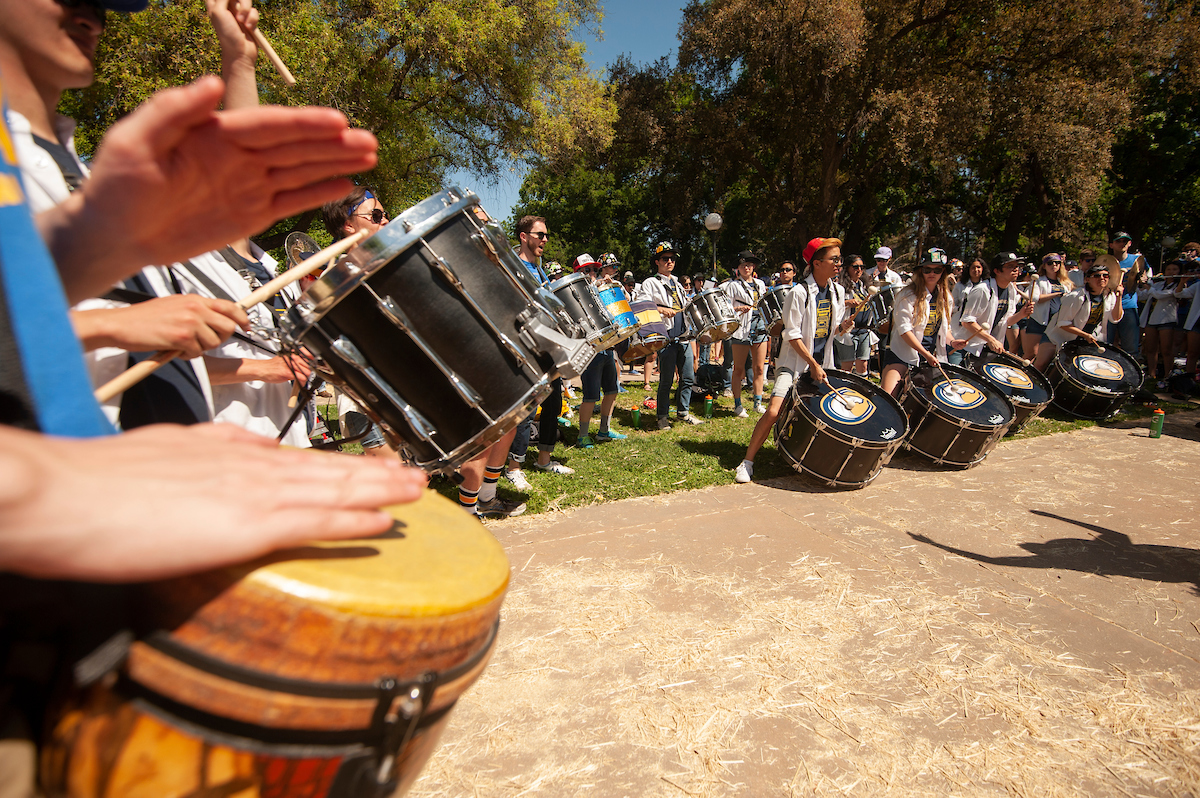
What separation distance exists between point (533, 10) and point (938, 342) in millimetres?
11679

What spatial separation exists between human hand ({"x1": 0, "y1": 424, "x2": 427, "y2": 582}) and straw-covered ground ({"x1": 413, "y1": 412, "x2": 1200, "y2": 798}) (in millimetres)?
1783

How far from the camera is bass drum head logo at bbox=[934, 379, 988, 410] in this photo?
19.5 feet

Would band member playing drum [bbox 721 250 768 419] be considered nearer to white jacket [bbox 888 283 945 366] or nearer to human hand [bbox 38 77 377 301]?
white jacket [bbox 888 283 945 366]

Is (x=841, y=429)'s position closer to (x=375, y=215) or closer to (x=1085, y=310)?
(x=375, y=215)

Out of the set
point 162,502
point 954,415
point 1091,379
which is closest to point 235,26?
point 162,502

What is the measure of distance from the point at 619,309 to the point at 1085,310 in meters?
7.19

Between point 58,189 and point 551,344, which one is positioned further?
point 551,344

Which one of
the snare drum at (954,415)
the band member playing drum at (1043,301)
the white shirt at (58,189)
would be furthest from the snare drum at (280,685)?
the band member playing drum at (1043,301)

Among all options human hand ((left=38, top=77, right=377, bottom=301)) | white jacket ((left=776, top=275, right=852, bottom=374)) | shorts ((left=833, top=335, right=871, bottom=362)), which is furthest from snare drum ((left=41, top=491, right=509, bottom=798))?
shorts ((left=833, top=335, right=871, bottom=362))

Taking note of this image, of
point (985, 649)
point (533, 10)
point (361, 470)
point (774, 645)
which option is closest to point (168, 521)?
point (361, 470)

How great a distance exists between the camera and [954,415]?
227 inches

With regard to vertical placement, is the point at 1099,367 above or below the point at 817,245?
below

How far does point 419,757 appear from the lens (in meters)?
0.94

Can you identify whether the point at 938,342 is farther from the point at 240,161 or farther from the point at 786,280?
the point at 240,161
